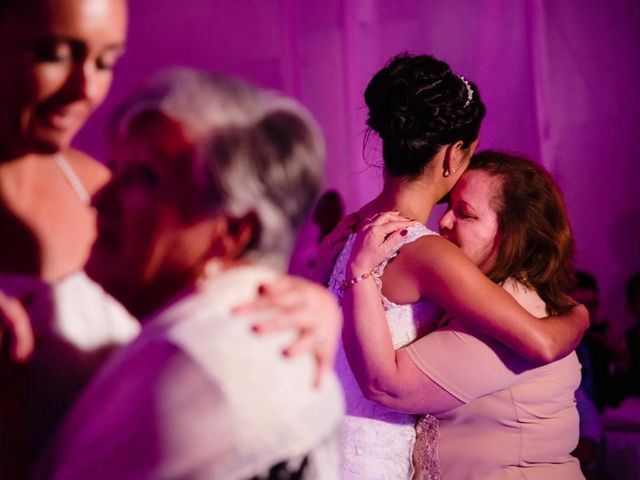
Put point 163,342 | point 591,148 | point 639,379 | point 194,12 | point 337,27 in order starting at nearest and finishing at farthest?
1. point 163,342
2. point 194,12
3. point 337,27
4. point 639,379
5. point 591,148

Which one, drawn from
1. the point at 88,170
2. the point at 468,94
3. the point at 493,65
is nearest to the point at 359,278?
the point at 468,94

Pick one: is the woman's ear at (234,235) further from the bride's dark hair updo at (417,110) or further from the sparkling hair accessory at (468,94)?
the sparkling hair accessory at (468,94)

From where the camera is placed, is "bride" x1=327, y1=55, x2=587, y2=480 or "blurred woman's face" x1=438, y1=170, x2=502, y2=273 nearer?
"bride" x1=327, y1=55, x2=587, y2=480

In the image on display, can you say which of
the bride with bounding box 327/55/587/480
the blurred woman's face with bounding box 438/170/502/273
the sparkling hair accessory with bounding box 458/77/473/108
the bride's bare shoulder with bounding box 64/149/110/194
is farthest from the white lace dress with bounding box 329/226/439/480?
the bride's bare shoulder with bounding box 64/149/110/194

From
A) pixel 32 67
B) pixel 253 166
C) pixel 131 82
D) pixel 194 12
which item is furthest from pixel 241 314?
pixel 194 12

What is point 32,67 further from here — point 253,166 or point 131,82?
point 131,82

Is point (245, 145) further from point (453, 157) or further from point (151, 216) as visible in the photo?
point (453, 157)

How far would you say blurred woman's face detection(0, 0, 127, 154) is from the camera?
1.04 metres

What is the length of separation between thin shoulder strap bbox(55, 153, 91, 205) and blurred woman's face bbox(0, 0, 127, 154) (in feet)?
0.37

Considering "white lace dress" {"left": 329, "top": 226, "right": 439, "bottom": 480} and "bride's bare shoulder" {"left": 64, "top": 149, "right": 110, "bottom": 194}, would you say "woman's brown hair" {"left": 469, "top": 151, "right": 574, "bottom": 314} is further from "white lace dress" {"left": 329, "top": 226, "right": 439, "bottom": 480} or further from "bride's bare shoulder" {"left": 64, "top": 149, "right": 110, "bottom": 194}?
"bride's bare shoulder" {"left": 64, "top": 149, "right": 110, "bottom": 194}

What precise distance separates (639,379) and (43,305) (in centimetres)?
378

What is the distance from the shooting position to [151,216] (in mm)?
1002

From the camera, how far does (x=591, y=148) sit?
4.86 meters

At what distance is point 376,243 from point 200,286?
2.79 ft
